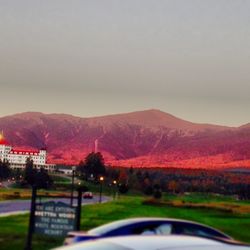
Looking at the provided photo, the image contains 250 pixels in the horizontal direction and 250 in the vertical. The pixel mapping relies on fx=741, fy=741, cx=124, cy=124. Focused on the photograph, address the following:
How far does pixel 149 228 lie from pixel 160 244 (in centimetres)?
647

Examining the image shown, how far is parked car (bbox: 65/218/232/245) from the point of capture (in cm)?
1139

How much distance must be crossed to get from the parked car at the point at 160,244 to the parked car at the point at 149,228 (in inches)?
213

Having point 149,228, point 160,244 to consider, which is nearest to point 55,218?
point 149,228

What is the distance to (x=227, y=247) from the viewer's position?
5.51m

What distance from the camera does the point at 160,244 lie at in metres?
5.32

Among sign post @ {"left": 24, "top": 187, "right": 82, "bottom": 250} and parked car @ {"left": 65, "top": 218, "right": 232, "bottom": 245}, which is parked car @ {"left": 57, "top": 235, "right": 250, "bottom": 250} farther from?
sign post @ {"left": 24, "top": 187, "right": 82, "bottom": 250}

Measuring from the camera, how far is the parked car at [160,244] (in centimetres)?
526

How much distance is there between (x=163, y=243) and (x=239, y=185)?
17758cm

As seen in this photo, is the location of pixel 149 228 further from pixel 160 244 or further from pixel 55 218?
pixel 160 244

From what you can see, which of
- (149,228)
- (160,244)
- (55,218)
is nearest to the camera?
(160,244)

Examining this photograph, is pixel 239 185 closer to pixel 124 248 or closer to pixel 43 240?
pixel 43 240

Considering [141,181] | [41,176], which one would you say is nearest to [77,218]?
[41,176]

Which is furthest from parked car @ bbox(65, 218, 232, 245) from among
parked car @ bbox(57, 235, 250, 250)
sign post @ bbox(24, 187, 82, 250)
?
parked car @ bbox(57, 235, 250, 250)

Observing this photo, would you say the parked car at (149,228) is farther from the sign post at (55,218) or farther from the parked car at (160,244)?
the parked car at (160,244)
